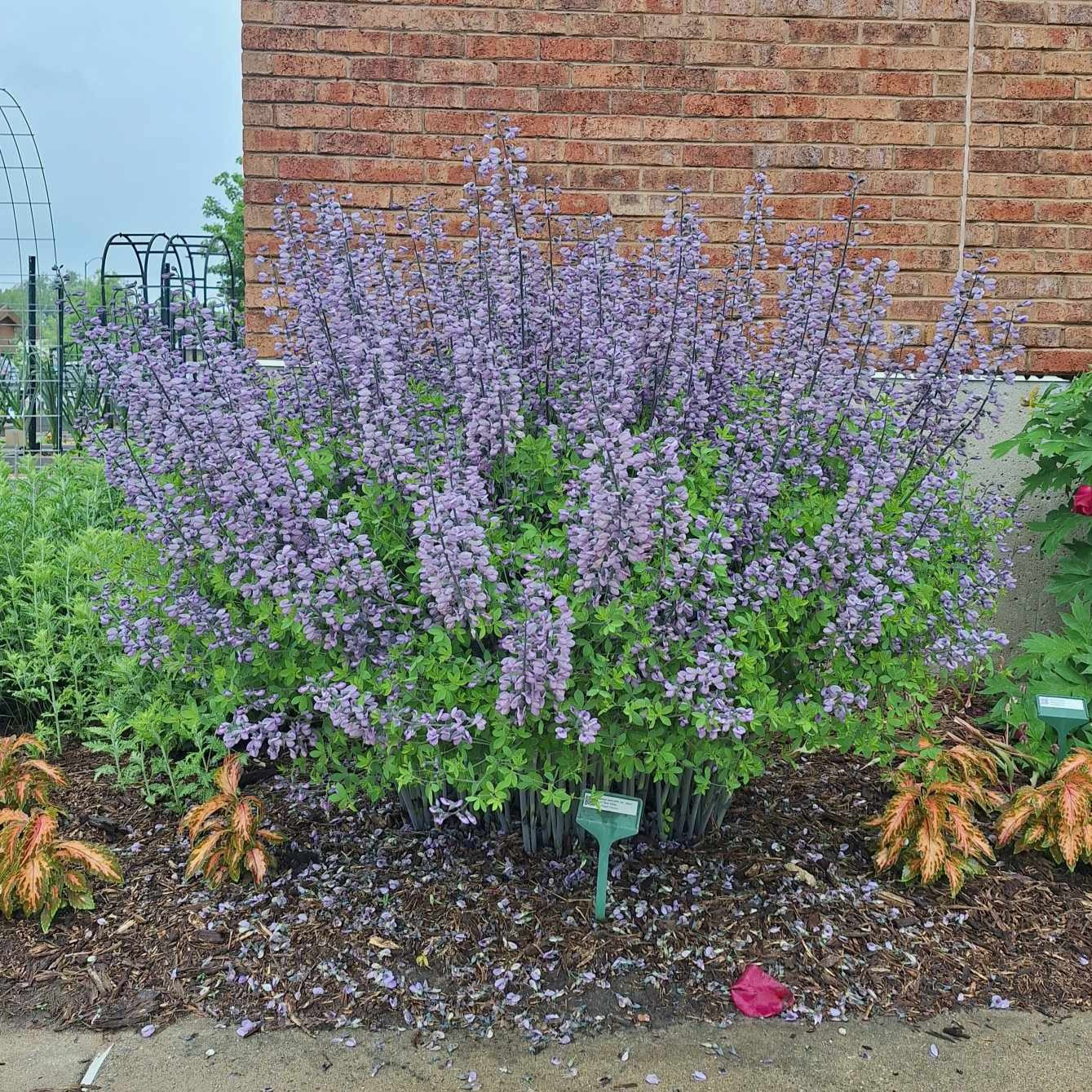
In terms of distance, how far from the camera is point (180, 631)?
3037mm

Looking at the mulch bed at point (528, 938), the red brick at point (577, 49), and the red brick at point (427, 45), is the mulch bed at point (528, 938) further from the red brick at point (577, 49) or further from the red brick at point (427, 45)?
the red brick at point (577, 49)

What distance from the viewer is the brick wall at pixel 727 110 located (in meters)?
4.85

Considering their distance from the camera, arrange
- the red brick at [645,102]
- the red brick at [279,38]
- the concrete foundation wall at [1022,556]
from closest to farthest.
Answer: the red brick at [279,38] < the red brick at [645,102] < the concrete foundation wall at [1022,556]

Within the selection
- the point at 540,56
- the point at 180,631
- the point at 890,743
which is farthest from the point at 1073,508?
the point at 180,631

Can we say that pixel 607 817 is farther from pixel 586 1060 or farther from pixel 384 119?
pixel 384 119

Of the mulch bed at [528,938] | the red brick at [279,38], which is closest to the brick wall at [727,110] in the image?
the red brick at [279,38]

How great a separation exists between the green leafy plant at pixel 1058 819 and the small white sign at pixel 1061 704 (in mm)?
174

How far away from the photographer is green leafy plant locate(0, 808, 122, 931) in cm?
287

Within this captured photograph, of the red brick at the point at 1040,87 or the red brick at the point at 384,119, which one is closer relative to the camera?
the red brick at the point at 384,119

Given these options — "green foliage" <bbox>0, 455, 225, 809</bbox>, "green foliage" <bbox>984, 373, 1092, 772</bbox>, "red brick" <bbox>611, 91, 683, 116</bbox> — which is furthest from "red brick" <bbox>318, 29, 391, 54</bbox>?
"green foliage" <bbox>984, 373, 1092, 772</bbox>

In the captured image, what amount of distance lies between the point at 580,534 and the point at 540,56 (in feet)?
11.2

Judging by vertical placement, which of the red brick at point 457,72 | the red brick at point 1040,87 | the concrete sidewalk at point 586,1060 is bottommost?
the concrete sidewalk at point 586,1060

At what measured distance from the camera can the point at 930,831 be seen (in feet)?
10.1

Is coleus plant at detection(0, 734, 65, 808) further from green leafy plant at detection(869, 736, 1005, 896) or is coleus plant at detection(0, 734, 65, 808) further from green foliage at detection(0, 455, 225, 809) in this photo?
green leafy plant at detection(869, 736, 1005, 896)
